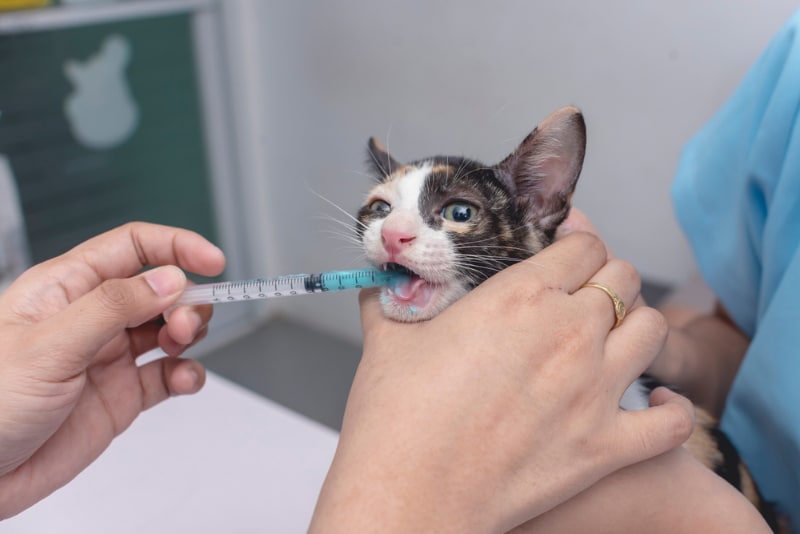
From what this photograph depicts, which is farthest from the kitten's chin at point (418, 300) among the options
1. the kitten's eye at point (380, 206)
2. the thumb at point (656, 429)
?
the thumb at point (656, 429)

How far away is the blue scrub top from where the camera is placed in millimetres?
813

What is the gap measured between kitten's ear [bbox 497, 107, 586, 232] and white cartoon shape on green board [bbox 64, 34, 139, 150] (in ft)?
5.48

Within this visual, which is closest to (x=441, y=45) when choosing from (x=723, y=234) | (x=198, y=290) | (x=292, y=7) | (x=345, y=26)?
(x=345, y=26)

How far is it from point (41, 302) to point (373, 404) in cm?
44

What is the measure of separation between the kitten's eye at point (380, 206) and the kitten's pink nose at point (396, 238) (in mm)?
108

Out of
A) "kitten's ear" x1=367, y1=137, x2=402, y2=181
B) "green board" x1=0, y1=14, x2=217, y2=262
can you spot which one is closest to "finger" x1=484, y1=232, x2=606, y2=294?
"kitten's ear" x1=367, y1=137, x2=402, y2=181

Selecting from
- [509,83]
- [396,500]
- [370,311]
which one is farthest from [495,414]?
[509,83]

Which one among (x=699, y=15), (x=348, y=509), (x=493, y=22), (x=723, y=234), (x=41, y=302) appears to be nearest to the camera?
(x=348, y=509)

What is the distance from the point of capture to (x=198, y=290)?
2.70 feet

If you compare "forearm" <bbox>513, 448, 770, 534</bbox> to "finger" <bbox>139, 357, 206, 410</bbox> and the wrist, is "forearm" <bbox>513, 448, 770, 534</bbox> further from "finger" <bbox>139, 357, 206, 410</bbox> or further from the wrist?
"finger" <bbox>139, 357, 206, 410</bbox>

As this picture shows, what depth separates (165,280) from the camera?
0.75 metres

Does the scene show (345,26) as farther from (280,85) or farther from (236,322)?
(236,322)

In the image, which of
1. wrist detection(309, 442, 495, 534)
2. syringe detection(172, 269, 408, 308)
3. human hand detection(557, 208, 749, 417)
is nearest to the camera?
wrist detection(309, 442, 495, 534)

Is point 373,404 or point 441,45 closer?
point 373,404
